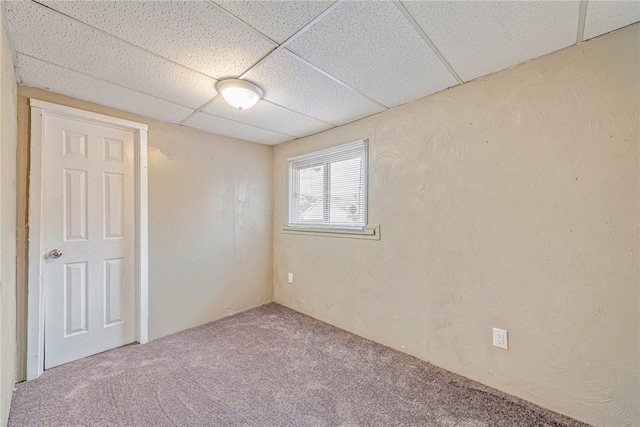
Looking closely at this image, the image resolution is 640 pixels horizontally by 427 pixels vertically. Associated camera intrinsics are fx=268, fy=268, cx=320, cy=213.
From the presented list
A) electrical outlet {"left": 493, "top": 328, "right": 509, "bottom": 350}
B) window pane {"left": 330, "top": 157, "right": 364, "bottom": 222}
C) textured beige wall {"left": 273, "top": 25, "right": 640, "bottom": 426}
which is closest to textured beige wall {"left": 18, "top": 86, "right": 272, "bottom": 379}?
window pane {"left": 330, "top": 157, "right": 364, "bottom": 222}

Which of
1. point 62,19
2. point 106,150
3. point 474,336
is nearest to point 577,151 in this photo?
point 474,336

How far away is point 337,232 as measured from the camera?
275 cm

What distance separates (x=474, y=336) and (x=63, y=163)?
131 inches

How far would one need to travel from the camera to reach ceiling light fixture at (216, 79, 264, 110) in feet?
5.89

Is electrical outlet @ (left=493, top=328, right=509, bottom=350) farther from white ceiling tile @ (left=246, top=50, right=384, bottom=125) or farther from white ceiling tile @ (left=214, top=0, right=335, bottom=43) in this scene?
white ceiling tile @ (left=214, top=0, right=335, bottom=43)

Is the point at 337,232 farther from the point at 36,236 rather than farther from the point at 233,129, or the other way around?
the point at 36,236

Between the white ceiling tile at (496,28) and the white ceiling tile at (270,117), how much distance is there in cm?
129

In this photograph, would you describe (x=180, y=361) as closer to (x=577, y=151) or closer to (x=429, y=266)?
(x=429, y=266)

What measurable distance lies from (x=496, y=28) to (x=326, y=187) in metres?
1.88

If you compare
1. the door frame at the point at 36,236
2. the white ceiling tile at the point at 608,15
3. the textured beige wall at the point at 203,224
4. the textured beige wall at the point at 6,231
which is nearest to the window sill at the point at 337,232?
the textured beige wall at the point at 203,224

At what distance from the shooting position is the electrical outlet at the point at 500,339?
1.72 metres

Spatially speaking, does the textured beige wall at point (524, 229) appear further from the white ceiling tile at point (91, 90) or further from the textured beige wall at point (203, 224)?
the white ceiling tile at point (91, 90)

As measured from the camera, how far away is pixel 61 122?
2.08 m

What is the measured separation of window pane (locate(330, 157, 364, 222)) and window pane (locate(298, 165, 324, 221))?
164 millimetres
